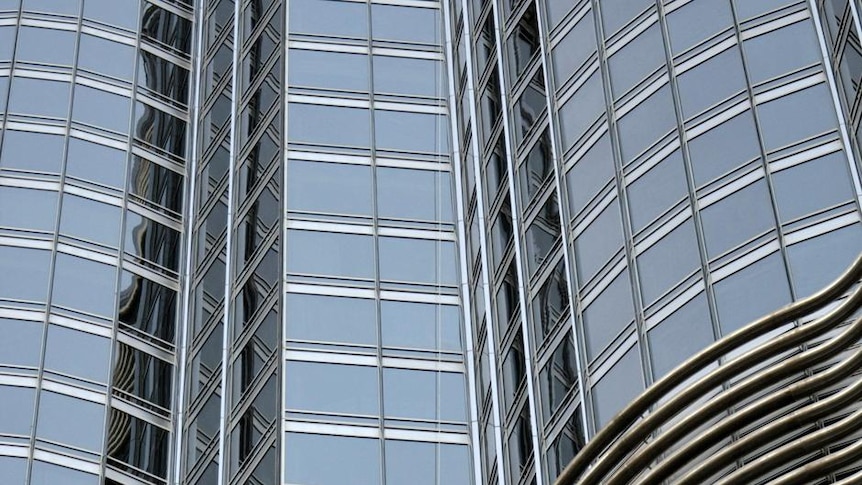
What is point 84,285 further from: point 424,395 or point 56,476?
point 424,395

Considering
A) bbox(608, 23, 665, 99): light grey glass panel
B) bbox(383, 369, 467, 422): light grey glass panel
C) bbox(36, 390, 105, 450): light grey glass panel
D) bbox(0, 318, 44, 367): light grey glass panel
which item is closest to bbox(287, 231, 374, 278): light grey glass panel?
bbox(383, 369, 467, 422): light grey glass panel

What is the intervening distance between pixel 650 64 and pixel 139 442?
59.5 ft

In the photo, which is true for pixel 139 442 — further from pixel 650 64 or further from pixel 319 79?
pixel 650 64

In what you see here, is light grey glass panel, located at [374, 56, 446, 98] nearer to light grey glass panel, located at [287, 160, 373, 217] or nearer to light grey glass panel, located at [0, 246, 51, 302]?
light grey glass panel, located at [287, 160, 373, 217]

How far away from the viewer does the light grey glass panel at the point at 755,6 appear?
4153 centimetres

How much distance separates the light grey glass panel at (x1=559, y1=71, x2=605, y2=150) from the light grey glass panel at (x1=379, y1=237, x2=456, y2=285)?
25.9 feet

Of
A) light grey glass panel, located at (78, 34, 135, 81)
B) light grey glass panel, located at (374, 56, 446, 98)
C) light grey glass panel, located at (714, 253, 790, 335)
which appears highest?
light grey glass panel, located at (78, 34, 135, 81)

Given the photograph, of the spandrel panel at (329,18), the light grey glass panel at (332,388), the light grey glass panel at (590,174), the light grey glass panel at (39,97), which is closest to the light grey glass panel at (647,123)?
the light grey glass panel at (590,174)

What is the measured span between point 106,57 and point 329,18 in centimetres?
762

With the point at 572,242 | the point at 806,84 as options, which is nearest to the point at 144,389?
the point at 572,242

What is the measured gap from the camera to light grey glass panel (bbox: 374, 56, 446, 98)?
56.2 m

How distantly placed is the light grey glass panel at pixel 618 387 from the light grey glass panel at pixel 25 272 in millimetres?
19624

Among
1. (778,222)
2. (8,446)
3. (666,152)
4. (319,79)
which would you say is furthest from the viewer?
(319,79)

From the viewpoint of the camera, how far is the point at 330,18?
5769cm
